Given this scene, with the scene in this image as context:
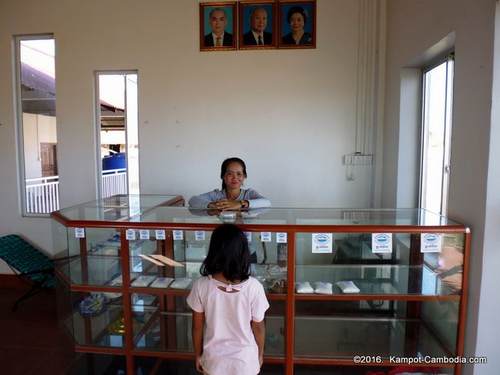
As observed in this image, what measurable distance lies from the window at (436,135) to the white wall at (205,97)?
2.17 feet

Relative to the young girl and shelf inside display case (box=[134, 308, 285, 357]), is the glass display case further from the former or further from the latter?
the young girl

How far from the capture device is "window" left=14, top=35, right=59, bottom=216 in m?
3.57

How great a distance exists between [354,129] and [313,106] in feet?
1.44

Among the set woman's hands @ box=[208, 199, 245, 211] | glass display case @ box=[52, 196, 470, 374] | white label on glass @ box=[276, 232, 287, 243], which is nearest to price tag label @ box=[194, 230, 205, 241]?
glass display case @ box=[52, 196, 470, 374]

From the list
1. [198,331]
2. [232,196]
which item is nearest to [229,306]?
[198,331]

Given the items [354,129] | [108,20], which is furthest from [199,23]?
[354,129]

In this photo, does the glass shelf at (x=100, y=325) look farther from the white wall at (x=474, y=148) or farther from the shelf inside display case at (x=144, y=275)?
the white wall at (x=474, y=148)

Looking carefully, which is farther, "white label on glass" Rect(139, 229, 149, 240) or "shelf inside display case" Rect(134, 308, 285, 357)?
"shelf inside display case" Rect(134, 308, 285, 357)

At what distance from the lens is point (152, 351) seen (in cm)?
192

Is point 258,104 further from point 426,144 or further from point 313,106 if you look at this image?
point 426,144

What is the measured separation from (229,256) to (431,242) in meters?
1.06

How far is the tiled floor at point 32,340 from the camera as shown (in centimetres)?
229

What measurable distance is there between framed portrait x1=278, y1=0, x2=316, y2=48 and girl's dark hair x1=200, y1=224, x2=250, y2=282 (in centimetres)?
241

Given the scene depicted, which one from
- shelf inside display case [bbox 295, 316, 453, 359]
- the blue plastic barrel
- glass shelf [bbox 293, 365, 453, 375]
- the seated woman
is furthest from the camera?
the blue plastic barrel
